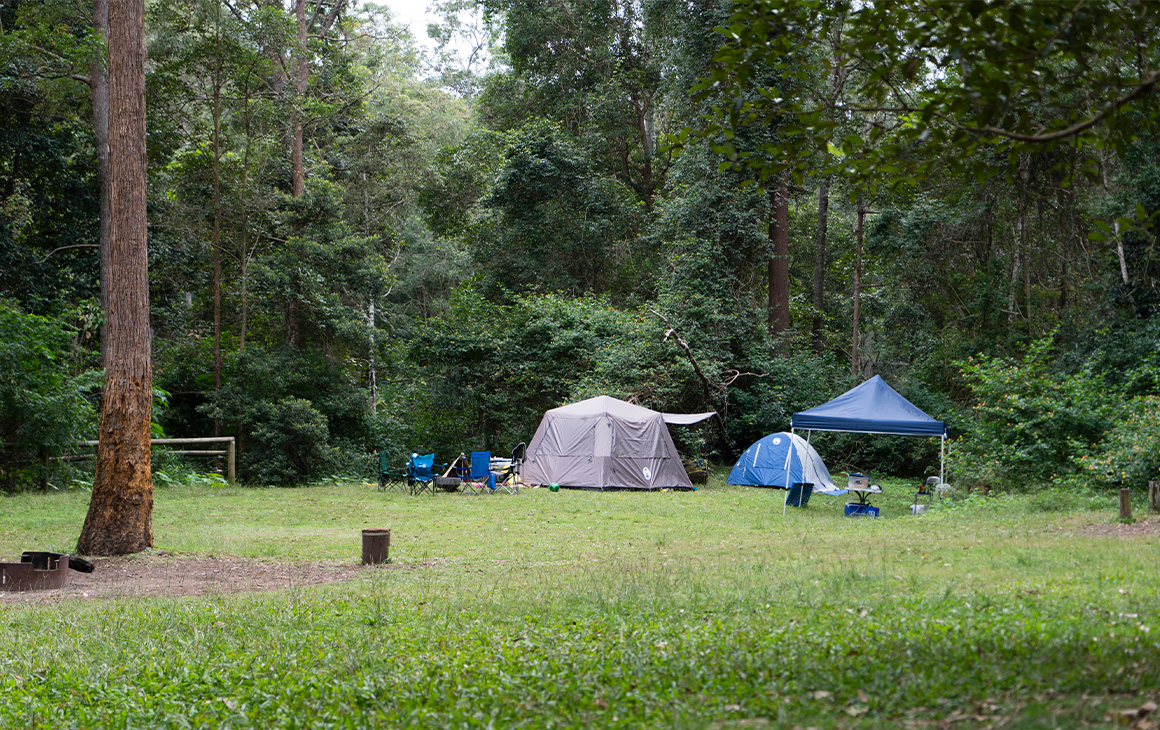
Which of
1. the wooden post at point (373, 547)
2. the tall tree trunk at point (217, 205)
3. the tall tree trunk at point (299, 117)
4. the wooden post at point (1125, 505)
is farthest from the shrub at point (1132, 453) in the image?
the tall tree trunk at point (299, 117)

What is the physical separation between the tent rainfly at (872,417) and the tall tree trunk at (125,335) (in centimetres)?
922

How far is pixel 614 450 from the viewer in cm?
1809

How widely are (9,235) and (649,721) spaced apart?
19753 millimetres

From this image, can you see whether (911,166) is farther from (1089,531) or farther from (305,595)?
(1089,531)

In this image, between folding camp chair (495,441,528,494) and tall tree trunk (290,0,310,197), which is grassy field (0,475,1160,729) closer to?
folding camp chair (495,441,528,494)

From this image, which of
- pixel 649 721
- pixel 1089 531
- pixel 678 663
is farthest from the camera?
pixel 1089 531

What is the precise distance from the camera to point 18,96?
1833 centimetres

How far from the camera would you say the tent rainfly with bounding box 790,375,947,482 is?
45.6 ft

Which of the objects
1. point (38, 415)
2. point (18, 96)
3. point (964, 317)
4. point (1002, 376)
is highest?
point (18, 96)

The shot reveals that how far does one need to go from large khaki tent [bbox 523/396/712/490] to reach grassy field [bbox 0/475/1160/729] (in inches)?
336

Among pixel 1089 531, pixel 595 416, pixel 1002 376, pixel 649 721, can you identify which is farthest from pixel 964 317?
pixel 649 721

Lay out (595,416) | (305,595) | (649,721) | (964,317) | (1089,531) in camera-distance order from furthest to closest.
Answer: (964,317), (595,416), (1089,531), (305,595), (649,721)

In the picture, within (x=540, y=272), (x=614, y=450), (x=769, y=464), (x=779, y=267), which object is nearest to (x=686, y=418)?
(x=614, y=450)

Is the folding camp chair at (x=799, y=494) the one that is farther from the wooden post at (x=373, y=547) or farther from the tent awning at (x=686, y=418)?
the wooden post at (x=373, y=547)
